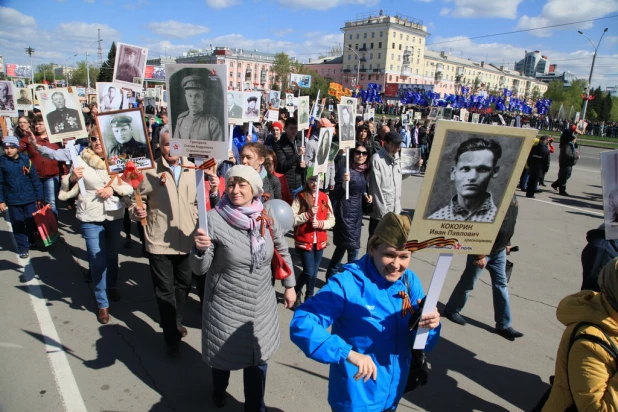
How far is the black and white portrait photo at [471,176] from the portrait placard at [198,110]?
1.59 m

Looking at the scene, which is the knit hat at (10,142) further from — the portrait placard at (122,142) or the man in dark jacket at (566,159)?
the man in dark jacket at (566,159)

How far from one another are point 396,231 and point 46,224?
602 centimetres

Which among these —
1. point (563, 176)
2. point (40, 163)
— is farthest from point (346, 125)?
point (563, 176)

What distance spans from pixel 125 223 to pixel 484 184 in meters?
6.27

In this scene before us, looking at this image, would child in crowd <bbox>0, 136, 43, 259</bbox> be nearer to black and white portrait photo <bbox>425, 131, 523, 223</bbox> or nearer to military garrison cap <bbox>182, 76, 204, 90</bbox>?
military garrison cap <bbox>182, 76, 204, 90</bbox>

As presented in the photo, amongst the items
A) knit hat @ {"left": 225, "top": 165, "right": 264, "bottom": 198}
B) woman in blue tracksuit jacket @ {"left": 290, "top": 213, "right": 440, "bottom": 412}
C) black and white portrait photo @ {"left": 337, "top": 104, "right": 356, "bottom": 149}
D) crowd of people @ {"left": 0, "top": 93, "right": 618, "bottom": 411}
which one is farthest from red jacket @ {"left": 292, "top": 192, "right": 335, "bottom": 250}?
woman in blue tracksuit jacket @ {"left": 290, "top": 213, "right": 440, "bottom": 412}

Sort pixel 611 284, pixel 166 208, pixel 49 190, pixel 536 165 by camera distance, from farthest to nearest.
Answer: pixel 536 165
pixel 49 190
pixel 166 208
pixel 611 284

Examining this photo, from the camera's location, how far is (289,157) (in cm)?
690

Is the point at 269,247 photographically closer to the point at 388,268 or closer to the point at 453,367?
the point at 388,268

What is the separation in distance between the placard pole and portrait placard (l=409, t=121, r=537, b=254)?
75mm

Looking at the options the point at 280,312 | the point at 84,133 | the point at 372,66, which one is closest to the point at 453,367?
the point at 280,312

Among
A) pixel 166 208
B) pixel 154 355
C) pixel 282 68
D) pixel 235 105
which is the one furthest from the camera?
pixel 282 68

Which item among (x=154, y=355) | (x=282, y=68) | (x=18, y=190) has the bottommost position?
(x=154, y=355)

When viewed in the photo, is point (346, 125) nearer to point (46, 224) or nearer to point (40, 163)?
point (46, 224)
